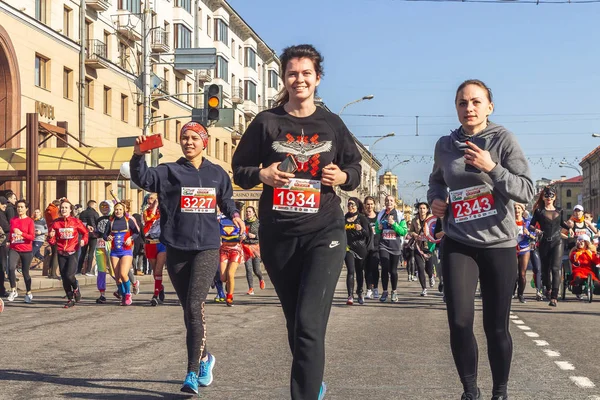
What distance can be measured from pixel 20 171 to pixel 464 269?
86.1ft

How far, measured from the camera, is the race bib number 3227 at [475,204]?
229 inches

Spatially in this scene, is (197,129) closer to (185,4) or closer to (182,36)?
(182,36)

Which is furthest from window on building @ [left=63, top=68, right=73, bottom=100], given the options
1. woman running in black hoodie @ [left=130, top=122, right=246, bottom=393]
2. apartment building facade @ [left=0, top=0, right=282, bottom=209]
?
woman running in black hoodie @ [left=130, top=122, right=246, bottom=393]

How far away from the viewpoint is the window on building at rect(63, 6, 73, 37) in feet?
135

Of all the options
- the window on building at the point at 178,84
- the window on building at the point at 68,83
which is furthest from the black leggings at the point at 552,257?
the window on building at the point at 178,84

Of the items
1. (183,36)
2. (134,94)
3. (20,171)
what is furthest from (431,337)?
(183,36)

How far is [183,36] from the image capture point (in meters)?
57.2

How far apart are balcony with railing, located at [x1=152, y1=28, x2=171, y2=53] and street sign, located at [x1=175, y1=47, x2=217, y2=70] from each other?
27.3m

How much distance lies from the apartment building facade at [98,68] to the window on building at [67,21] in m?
0.06

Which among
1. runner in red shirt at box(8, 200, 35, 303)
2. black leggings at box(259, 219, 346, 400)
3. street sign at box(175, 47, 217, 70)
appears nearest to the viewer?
black leggings at box(259, 219, 346, 400)

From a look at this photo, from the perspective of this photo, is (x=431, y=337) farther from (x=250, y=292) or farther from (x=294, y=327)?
(x=250, y=292)

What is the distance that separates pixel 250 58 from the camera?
76.2 meters

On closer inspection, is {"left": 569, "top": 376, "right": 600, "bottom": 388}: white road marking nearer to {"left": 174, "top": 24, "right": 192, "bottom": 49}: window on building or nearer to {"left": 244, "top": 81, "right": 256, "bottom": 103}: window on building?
{"left": 174, "top": 24, "right": 192, "bottom": 49}: window on building

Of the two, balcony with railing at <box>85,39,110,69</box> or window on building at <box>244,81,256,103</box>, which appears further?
window on building at <box>244,81,256,103</box>
